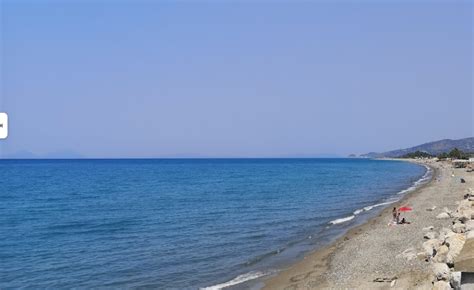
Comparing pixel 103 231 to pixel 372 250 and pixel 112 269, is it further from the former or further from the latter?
pixel 372 250

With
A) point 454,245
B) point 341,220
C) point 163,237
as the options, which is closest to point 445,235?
point 454,245

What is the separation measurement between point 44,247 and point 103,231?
536 cm

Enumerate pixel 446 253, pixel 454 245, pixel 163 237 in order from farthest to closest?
pixel 163 237 < pixel 446 253 < pixel 454 245

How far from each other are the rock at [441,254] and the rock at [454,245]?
167 millimetres

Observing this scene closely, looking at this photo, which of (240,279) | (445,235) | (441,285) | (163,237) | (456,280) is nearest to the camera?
(456,280)

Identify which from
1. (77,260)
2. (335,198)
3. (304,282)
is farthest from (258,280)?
(335,198)

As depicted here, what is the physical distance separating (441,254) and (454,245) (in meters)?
0.85

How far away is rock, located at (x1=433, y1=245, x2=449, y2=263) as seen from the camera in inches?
612

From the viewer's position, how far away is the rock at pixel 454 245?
14067 mm

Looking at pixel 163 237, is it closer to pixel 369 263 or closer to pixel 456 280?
pixel 369 263

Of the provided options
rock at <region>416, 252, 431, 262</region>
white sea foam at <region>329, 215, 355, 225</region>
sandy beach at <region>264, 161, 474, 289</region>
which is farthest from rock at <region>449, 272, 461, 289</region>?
white sea foam at <region>329, 215, 355, 225</region>

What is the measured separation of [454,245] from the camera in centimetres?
1530

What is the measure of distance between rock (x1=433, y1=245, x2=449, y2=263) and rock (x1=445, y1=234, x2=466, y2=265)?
17 centimetres

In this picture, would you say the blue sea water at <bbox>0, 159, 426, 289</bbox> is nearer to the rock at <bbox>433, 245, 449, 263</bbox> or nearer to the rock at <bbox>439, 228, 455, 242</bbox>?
the rock at <bbox>439, 228, 455, 242</bbox>
